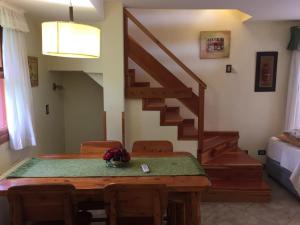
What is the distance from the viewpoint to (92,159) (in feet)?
7.86

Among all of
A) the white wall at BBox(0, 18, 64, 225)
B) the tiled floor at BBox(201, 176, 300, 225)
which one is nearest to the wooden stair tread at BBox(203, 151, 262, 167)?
the tiled floor at BBox(201, 176, 300, 225)

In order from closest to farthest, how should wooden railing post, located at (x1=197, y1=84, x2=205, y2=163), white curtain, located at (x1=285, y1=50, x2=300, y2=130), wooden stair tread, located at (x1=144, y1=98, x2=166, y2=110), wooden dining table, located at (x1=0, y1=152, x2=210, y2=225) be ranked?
1. wooden dining table, located at (x1=0, y1=152, x2=210, y2=225)
2. wooden railing post, located at (x1=197, y1=84, x2=205, y2=163)
3. wooden stair tread, located at (x1=144, y1=98, x2=166, y2=110)
4. white curtain, located at (x1=285, y1=50, x2=300, y2=130)

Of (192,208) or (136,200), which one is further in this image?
(192,208)

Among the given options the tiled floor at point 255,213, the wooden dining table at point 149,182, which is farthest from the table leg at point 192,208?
the tiled floor at point 255,213

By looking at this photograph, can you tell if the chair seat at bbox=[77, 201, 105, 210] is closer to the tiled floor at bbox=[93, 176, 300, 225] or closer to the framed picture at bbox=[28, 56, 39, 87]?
the tiled floor at bbox=[93, 176, 300, 225]

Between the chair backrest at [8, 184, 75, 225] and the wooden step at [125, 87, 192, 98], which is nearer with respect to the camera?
the chair backrest at [8, 184, 75, 225]

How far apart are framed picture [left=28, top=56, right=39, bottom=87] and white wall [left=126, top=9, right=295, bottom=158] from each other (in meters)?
1.74

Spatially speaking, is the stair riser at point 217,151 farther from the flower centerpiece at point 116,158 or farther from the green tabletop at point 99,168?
the flower centerpiece at point 116,158

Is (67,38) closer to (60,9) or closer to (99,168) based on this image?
(99,168)

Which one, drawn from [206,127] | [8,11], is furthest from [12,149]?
[206,127]

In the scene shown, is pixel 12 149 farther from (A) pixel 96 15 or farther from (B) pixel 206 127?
(B) pixel 206 127

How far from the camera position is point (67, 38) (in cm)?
160

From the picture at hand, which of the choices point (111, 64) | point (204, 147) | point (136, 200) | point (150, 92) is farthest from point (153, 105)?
point (136, 200)

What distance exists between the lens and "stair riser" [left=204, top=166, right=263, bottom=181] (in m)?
3.41
